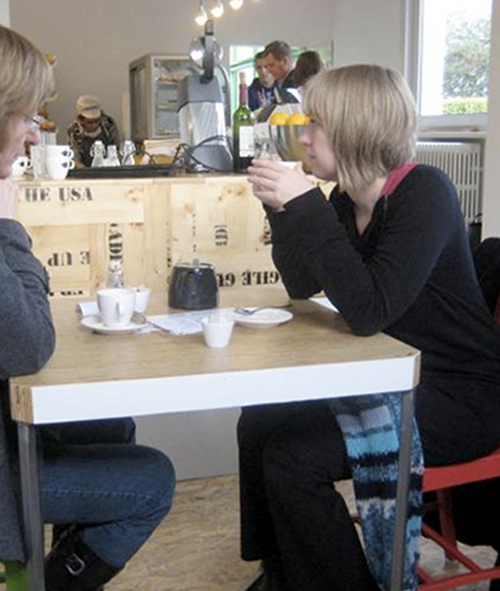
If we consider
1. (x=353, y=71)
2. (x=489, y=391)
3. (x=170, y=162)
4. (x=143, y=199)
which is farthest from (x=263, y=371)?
(x=170, y=162)

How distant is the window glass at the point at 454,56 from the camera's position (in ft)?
16.8

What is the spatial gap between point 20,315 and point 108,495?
14.0 inches

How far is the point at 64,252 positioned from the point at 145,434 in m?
0.62

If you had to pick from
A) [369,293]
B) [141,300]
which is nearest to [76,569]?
[141,300]

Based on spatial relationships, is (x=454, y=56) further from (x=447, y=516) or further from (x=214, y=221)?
(x=447, y=516)

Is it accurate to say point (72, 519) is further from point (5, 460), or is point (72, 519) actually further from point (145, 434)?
point (145, 434)

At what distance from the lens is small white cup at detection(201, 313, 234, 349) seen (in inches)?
51.9

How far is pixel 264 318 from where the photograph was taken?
1.51m

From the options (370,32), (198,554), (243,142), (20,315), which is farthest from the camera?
(370,32)

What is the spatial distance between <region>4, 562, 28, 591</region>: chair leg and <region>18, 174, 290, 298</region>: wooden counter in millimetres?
1172

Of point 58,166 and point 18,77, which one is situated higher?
point 18,77

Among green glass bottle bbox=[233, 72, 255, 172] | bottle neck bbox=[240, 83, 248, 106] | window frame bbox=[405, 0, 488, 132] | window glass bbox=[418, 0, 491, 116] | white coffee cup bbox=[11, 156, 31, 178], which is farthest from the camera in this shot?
window frame bbox=[405, 0, 488, 132]

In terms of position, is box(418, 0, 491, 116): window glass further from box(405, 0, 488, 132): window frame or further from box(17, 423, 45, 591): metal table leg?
box(17, 423, 45, 591): metal table leg

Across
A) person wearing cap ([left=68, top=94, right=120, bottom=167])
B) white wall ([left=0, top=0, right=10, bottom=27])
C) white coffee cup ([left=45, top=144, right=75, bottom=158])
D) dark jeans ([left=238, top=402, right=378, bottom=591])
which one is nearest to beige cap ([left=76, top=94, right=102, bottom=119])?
person wearing cap ([left=68, top=94, right=120, bottom=167])
